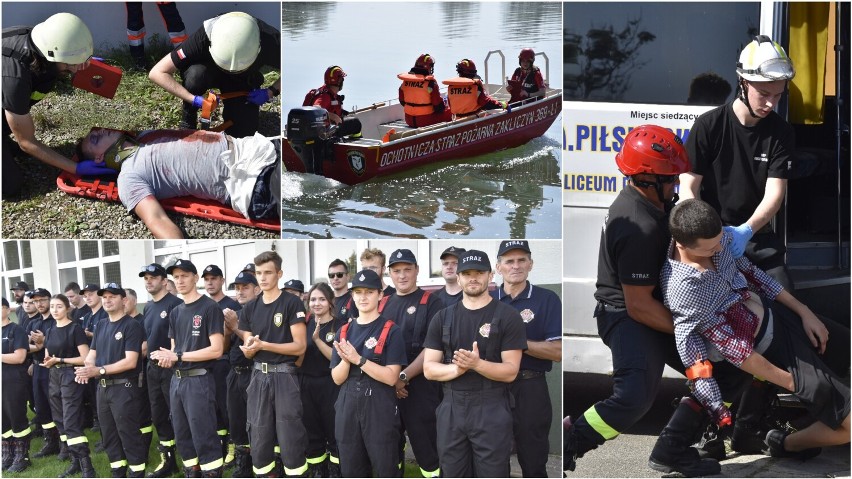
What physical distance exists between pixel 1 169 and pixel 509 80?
3.09 m

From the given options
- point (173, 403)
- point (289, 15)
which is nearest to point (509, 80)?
point (289, 15)

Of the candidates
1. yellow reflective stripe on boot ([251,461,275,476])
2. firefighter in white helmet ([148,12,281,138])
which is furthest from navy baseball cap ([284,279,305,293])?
yellow reflective stripe on boot ([251,461,275,476])

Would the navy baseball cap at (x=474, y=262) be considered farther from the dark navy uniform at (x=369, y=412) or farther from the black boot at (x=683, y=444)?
the black boot at (x=683, y=444)

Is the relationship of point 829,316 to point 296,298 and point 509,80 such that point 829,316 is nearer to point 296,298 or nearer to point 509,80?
point 509,80

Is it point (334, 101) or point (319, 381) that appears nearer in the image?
point (319, 381)

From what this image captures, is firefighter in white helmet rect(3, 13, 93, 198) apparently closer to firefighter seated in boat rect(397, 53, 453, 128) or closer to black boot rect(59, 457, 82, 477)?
black boot rect(59, 457, 82, 477)

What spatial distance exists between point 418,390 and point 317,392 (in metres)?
0.66

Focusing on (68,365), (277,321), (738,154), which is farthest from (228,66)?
(738,154)

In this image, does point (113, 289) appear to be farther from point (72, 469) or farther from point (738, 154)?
point (738, 154)

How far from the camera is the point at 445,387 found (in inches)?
185

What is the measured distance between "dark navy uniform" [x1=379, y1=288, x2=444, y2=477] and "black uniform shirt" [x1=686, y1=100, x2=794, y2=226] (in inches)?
64.2

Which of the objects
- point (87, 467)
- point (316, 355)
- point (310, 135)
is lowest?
point (87, 467)

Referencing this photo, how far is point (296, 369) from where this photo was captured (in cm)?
537

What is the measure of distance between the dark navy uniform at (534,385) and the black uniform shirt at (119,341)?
229 centimetres
